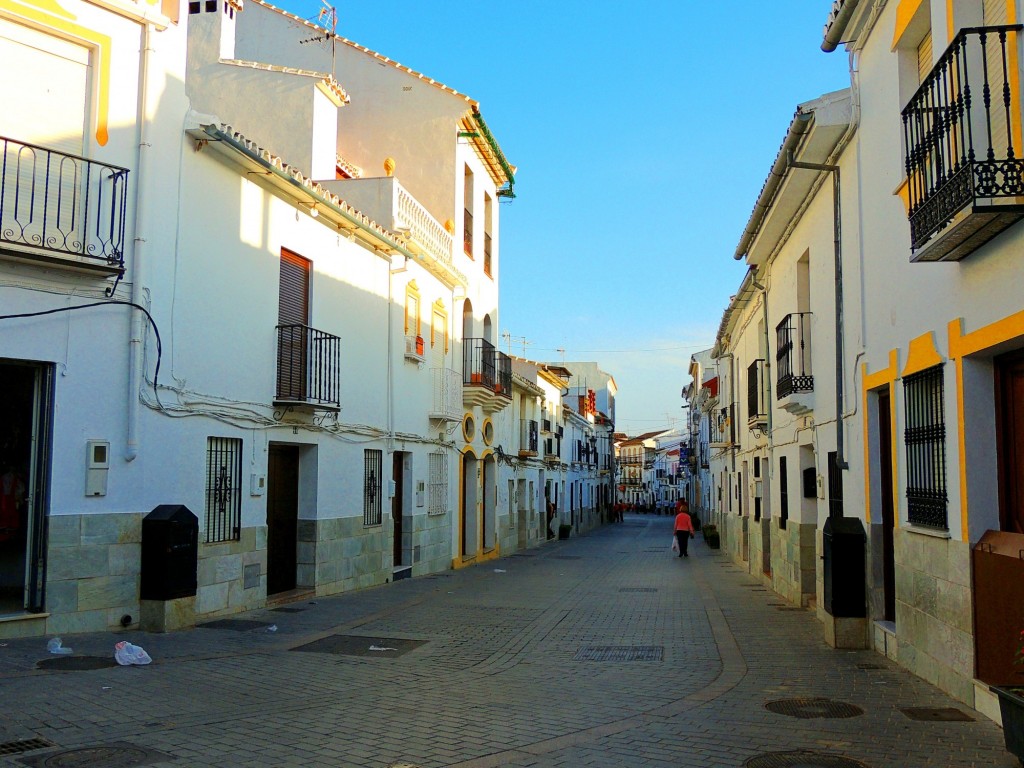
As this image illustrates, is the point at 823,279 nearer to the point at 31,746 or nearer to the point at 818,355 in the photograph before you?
the point at 818,355

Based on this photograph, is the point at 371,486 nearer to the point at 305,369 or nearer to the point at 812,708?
the point at 305,369

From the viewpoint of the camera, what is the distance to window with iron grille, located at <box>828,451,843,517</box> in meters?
10.6

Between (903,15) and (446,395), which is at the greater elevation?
(903,15)

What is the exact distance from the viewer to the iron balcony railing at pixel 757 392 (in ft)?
53.4

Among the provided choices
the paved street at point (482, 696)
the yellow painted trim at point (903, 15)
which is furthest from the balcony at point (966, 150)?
the paved street at point (482, 696)

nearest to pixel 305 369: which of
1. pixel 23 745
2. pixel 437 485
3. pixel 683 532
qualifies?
pixel 437 485

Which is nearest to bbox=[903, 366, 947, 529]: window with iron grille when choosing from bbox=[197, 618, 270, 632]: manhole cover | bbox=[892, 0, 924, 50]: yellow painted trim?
bbox=[892, 0, 924, 50]: yellow painted trim

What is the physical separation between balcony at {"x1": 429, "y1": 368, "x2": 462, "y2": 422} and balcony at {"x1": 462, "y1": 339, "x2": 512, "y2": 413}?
2.56 ft

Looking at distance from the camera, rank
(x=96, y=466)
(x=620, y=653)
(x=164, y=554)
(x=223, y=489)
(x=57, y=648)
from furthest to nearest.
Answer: (x=223, y=489), (x=164, y=554), (x=620, y=653), (x=96, y=466), (x=57, y=648)

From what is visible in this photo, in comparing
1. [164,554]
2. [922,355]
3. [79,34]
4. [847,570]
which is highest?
[79,34]

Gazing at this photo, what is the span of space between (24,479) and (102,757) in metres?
5.41

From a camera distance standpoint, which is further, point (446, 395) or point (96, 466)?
point (446, 395)

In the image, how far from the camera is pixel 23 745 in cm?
542

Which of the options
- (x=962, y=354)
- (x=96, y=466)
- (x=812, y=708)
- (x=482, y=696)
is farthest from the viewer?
(x=96, y=466)
